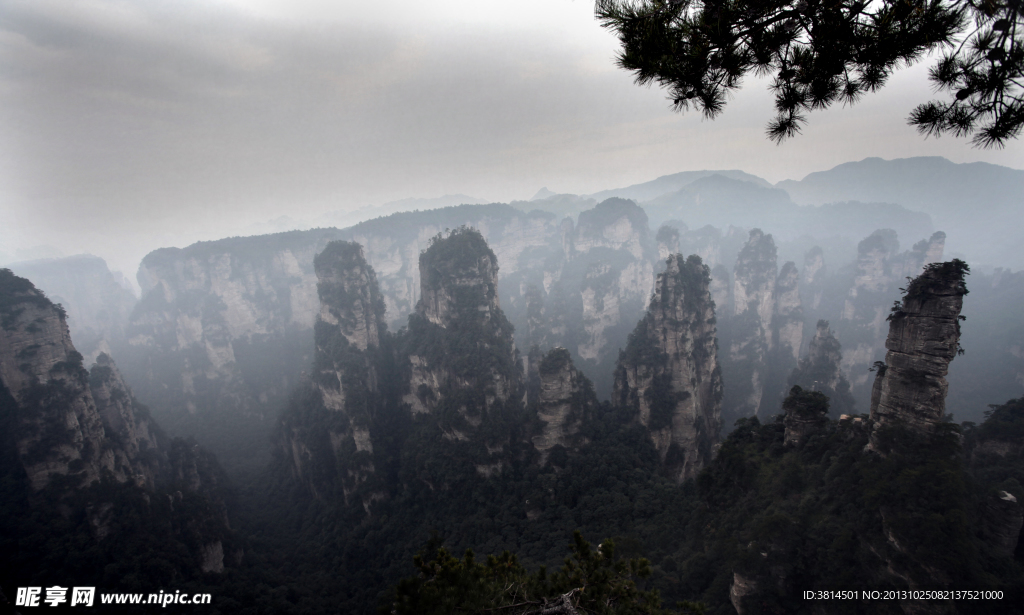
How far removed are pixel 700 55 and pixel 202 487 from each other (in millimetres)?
50050

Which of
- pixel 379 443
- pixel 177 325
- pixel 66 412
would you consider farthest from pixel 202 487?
pixel 177 325

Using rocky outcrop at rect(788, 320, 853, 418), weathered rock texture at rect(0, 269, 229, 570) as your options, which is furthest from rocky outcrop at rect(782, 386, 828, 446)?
weathered rock texture at rect(0, 269, 229, 570)

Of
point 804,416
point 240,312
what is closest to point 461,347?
point 804,416

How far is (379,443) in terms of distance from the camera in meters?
37.9

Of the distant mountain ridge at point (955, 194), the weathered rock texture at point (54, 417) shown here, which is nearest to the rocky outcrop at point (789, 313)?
the weathered rock texture at point (54, 417)

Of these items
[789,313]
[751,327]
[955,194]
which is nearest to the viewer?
[751,327]

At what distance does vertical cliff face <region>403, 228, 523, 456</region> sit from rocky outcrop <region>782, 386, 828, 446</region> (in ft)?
66.0

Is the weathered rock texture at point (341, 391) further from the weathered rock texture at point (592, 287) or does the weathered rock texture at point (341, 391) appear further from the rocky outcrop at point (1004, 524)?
the rocky outcrop at point (1004, 524)

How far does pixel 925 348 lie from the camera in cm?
1539

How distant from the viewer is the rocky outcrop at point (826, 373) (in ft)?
139

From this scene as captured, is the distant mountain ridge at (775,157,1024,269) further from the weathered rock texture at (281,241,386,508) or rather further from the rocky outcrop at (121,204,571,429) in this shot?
the rocky outcrop at (121,204,571,429)

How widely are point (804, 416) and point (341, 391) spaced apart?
39628 mm

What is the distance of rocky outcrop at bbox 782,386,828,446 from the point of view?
63.7ft

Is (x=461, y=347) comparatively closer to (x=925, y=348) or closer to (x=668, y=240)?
(x=925, y=348)
